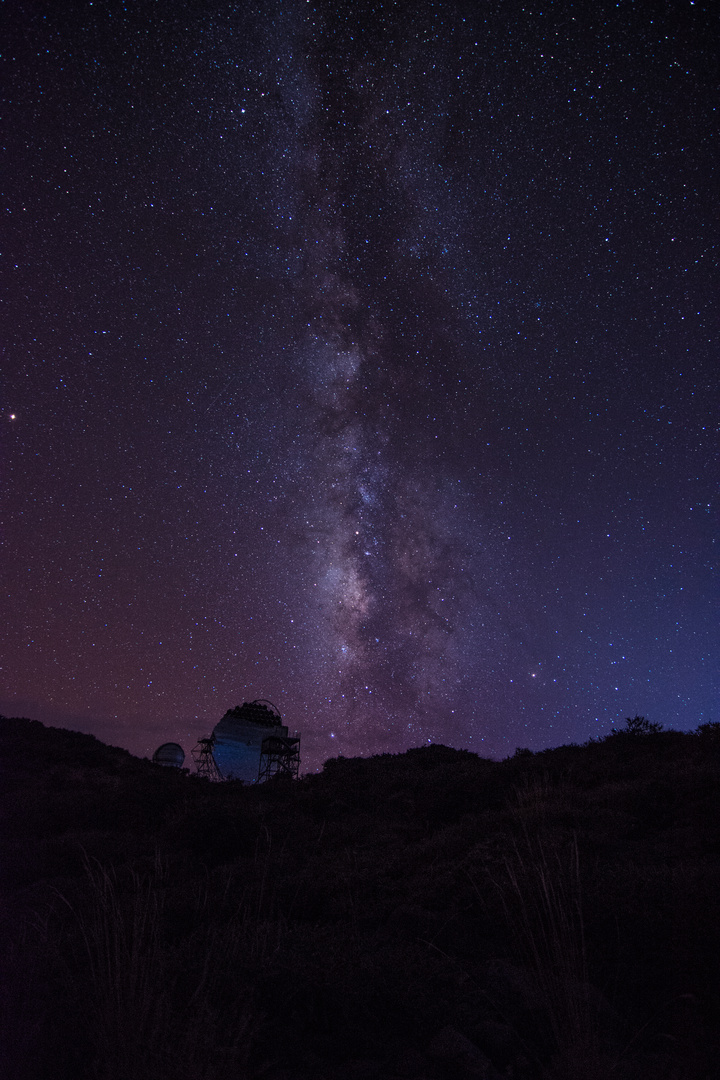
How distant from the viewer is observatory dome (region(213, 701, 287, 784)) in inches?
1248

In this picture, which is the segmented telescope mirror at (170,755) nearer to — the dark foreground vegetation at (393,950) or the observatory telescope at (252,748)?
the observatory telescope at (252,748)

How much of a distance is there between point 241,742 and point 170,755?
162 inches

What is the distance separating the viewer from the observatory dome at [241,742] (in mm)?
31703

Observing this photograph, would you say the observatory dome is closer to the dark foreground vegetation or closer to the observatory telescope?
the observatory telescope

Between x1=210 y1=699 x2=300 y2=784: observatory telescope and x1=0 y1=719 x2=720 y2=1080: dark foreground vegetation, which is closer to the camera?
x1=0 y1=719 x2=720 y2=1080: dark foreground vegetation

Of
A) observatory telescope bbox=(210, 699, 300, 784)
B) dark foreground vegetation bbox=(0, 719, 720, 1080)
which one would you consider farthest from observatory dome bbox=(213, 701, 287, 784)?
dark foreground vegetation bbox=(0, 719, 720, 1080)

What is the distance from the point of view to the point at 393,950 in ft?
15.4

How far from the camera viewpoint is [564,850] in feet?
21.1

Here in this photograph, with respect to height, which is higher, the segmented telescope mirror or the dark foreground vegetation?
the segmented telescope mirror

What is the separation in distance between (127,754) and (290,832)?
53.0ft

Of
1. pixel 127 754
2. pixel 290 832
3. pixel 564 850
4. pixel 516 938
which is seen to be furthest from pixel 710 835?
pixel 127 754

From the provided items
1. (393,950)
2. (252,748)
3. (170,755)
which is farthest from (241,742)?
(393,950)

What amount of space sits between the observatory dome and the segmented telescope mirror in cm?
229

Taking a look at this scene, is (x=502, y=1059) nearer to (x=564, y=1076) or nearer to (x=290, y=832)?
(x=564, y=1076)
